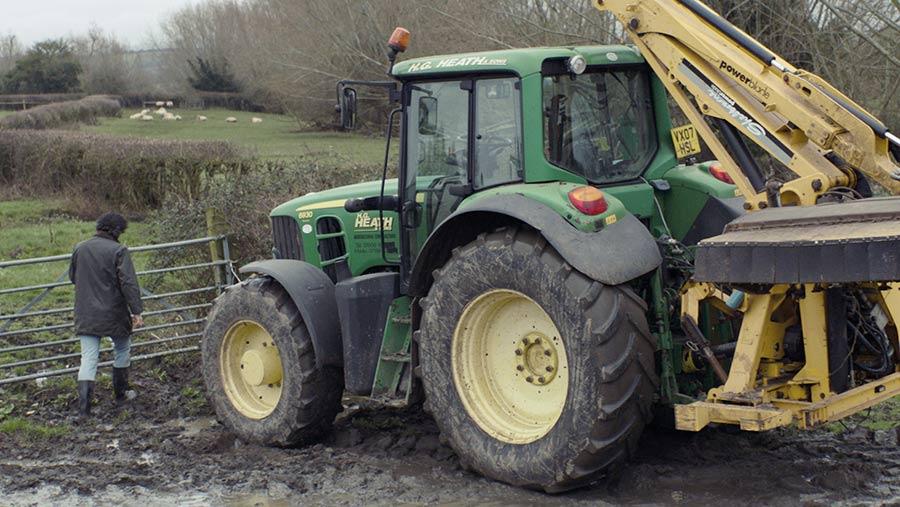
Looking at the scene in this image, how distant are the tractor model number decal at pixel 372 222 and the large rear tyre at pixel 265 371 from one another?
0.70 meters

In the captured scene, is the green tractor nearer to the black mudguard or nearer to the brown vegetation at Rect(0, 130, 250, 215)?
the black mudguard

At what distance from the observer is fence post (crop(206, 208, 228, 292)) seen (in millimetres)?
10867

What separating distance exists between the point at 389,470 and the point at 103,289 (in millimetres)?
3421

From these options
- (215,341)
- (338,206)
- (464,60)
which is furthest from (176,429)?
(464,60)

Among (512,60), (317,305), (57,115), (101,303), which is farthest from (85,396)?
(57,115)

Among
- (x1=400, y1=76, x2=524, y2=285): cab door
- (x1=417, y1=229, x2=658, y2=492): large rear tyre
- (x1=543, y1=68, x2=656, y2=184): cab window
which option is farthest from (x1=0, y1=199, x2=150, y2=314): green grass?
(x1=543, y1=68, x2=656, y2=184): cab window

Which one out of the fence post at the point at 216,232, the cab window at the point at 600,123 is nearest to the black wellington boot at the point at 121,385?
the fence post at the point at 216,232

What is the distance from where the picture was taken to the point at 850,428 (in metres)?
6.85

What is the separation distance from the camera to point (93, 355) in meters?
8.66

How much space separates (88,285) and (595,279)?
4902 millimetres

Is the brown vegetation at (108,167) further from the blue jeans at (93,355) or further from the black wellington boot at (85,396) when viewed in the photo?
the black wellington boot at (85,396)

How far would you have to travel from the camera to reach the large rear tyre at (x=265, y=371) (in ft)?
23.3

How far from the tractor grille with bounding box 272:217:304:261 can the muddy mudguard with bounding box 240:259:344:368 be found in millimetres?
683

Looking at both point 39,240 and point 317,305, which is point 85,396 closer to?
point 317,305
